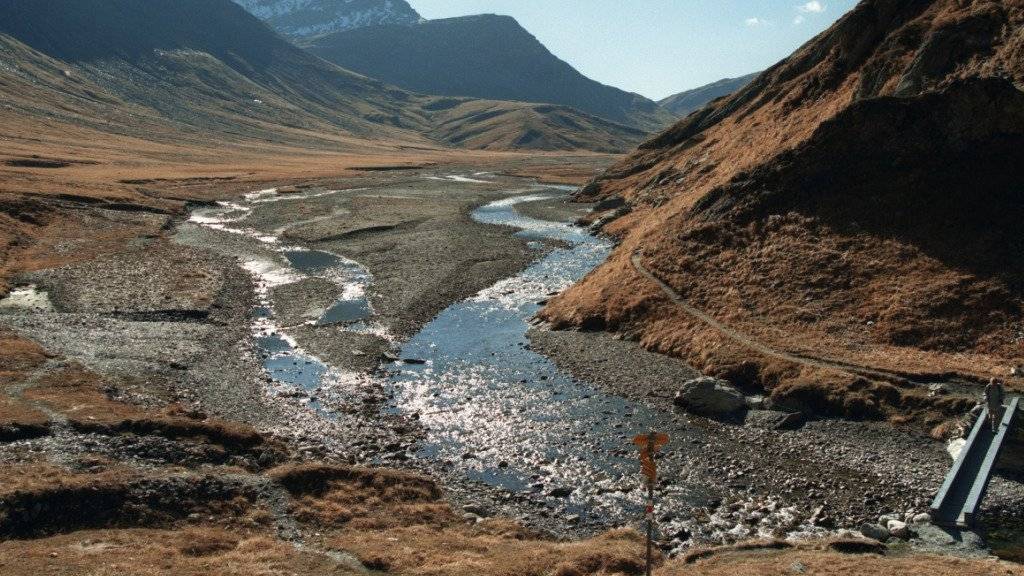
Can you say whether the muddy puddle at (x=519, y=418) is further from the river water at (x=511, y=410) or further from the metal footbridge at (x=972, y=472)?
the metal footbridge at (x=972, y=472)

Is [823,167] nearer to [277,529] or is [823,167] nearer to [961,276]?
[961,276]

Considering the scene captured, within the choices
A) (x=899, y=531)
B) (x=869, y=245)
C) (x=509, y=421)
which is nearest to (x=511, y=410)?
(x=509, y=421)

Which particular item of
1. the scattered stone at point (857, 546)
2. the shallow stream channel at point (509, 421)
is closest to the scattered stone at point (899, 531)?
the scattered stone at point (857, 546)

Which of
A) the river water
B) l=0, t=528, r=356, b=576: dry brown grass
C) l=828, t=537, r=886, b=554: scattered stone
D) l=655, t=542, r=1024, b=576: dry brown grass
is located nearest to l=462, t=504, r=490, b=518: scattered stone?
the river water

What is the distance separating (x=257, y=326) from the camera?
5838 cm

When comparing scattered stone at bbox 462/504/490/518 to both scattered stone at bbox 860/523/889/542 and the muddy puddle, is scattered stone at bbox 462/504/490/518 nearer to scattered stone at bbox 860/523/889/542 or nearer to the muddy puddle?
the muddy puddle

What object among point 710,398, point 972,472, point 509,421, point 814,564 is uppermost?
point 972,472

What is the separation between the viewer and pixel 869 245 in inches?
2045

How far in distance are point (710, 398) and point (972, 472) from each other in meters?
13.3

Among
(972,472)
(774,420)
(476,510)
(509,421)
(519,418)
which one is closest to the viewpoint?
(972,472)

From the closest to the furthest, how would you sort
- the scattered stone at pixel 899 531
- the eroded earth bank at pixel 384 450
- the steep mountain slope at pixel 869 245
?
the eroded earth bank at pixel 384 450
the scattered stone at pixel 899 531
the steep mountain slope at pixel 869 245

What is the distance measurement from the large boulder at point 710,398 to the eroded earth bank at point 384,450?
→ 3.49 ft

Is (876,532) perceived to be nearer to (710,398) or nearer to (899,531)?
(899,531)

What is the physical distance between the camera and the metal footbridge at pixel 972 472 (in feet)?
89.3
